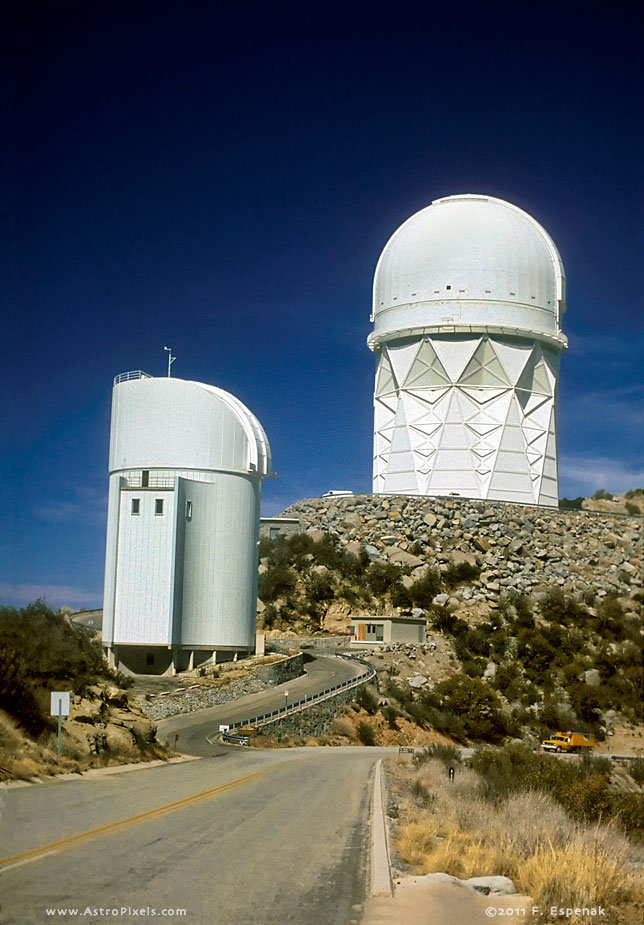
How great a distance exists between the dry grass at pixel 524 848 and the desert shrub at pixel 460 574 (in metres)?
34.3

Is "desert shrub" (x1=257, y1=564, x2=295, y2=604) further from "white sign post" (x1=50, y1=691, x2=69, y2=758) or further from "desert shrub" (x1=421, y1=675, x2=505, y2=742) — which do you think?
"white sign post" (x1=50, y1=691, x2=69, y2=758)

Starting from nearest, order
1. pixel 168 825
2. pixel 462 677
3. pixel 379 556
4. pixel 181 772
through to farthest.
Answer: pixel 168 825, pixel 181 772, pixel 462 677, pixel 379 556

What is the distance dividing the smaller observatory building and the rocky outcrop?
1487cm

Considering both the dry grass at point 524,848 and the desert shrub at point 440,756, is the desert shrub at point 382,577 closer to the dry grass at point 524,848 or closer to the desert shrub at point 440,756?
the desert shrub at point 440,756

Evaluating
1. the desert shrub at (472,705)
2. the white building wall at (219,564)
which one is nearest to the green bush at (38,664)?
the white building wall at (219,564)

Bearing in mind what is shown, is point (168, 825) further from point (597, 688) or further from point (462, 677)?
point (462, 677)

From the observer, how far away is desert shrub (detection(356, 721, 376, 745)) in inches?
1219

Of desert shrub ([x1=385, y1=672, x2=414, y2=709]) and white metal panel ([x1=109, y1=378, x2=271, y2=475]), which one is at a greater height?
white metal panel ([x1=109, y1=378, x2=271, y2=475])

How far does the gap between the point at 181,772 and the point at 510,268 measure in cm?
4066

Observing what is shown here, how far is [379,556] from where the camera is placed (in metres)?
50.2

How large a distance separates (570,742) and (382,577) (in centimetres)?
2204

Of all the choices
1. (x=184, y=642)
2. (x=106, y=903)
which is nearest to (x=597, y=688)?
(x=184, y=642)

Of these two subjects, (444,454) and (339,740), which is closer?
(339,740)

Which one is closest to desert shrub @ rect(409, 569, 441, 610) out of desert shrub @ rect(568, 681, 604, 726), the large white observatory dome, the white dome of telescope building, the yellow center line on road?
the white dome of telescope building
